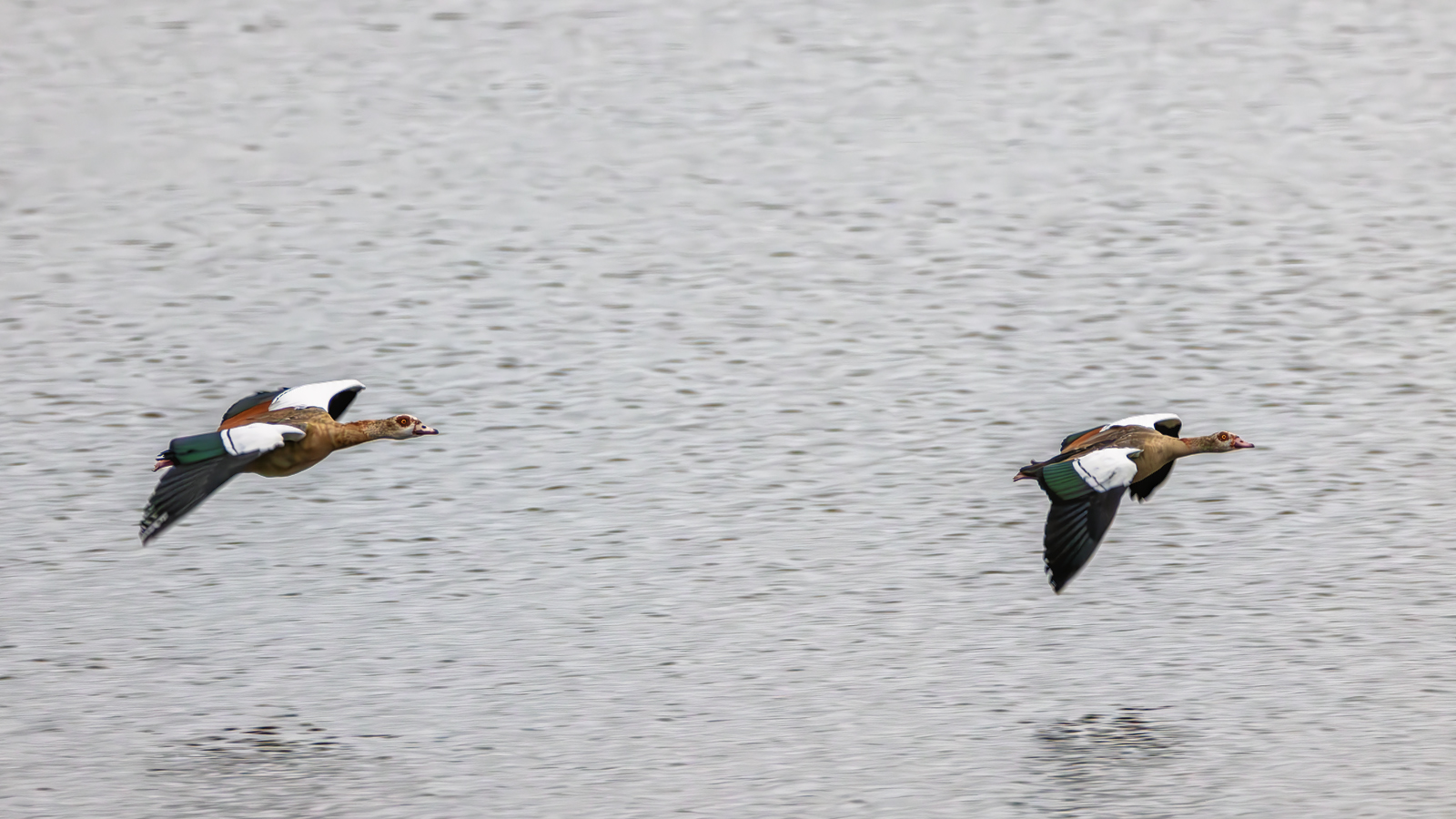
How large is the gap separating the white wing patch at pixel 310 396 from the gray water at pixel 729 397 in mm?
2094

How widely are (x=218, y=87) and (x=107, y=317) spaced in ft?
22.3

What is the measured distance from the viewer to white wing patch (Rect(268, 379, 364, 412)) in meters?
15.9

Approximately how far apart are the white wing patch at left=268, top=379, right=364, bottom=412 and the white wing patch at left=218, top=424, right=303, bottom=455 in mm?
945

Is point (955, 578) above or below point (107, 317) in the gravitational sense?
below

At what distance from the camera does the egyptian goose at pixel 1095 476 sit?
46.4 ft

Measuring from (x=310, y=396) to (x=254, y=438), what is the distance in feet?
5.02

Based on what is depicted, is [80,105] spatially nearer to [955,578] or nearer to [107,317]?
[107,317]

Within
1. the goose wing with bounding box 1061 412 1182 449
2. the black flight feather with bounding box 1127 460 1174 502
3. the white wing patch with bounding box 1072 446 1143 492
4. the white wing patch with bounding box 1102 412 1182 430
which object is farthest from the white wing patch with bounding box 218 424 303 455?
the black flight feather with bounding box 1127 460 1174 502

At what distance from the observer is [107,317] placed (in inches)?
918

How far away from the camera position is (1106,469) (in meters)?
14.7

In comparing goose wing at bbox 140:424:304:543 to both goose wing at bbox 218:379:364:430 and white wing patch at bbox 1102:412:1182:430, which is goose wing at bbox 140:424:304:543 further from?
white wing patch at bbox 1102:412:1182:430

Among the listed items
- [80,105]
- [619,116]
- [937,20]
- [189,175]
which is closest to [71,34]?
[80,105]

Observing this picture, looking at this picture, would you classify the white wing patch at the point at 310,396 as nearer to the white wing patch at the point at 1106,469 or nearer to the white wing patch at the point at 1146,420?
the white wing patch at the point at 1106,469

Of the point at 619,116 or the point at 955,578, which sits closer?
the point at 955,578
